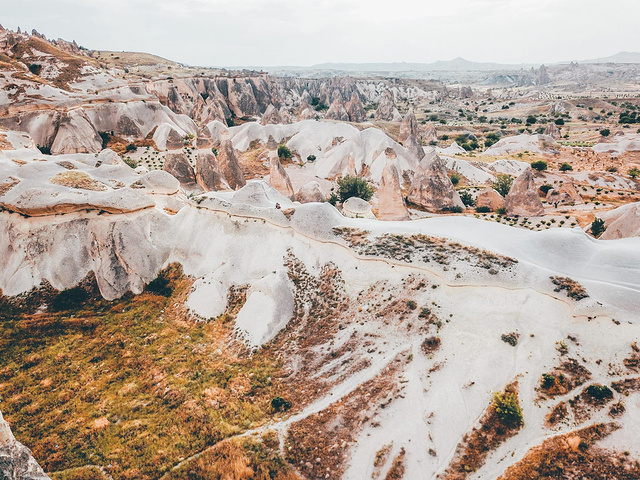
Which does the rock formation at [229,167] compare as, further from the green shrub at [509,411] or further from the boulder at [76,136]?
the green shrub at [509,411]

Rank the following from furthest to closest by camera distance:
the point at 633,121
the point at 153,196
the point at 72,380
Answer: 1. the point at 633,121
2. the point at 153,196
3. the point at 72,380

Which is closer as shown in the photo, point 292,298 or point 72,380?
point 72,380

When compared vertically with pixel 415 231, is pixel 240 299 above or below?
below

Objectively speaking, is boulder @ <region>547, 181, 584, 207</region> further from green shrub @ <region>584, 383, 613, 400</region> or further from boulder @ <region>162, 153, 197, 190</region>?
boulder @ <region>162, 153, 197, 190</region>

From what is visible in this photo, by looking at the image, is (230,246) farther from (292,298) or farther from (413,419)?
(413,419)

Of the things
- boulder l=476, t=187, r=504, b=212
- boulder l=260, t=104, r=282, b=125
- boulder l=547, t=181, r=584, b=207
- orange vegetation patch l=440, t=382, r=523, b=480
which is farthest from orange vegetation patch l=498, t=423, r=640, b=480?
boulder l=260, t=104, r=282, b=125

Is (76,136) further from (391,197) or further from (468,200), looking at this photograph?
(468,200)

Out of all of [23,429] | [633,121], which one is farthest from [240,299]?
[633,121]
